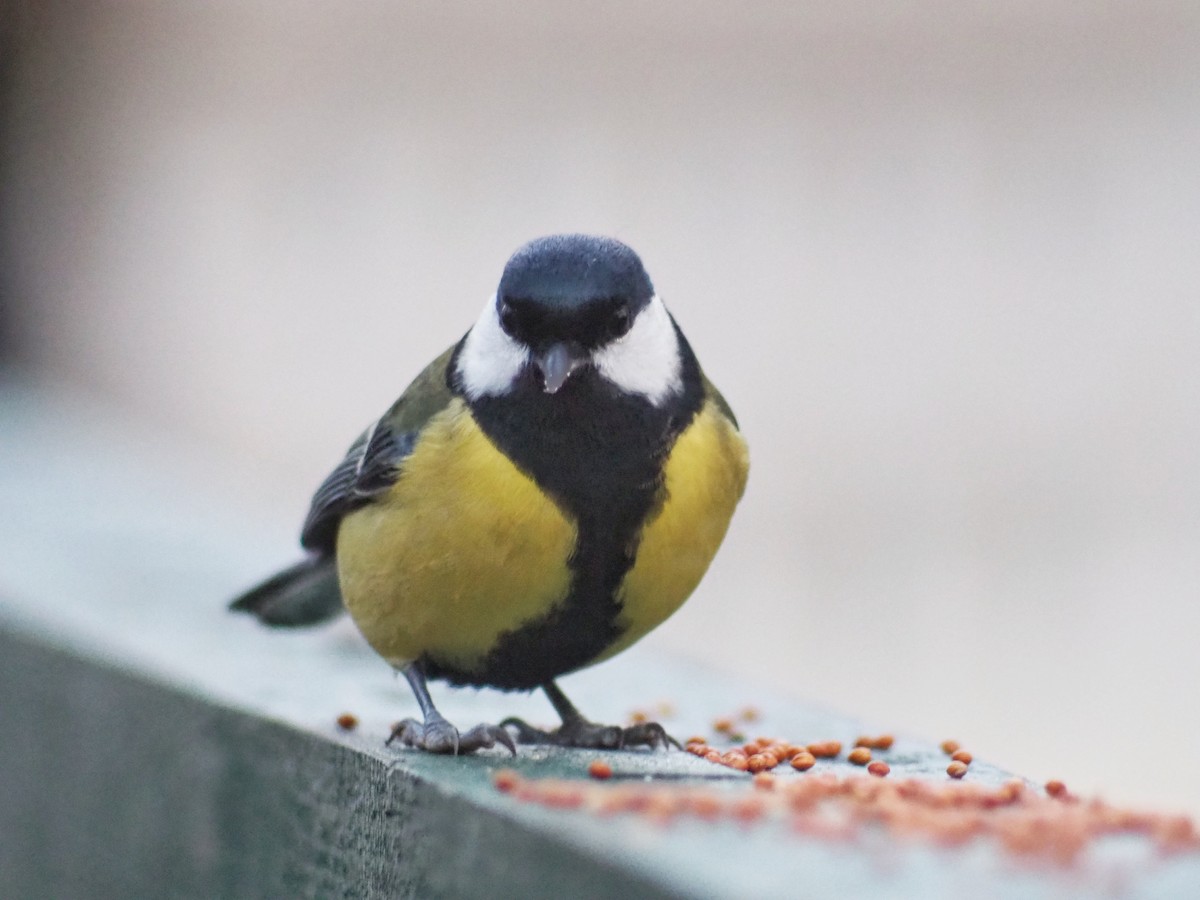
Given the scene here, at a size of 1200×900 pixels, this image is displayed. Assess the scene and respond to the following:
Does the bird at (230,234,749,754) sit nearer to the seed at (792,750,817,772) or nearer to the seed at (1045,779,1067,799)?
the seed at (792,750,817,772)

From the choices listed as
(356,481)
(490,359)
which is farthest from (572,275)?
(356,481)

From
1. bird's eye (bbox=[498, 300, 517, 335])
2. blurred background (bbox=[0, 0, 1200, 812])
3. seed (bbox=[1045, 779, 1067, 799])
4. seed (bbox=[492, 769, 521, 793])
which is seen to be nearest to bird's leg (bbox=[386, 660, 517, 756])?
seed (bbox=[492, 769, 521, 793])

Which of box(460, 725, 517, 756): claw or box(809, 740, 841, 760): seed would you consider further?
box(809, 740, 841, 760): seed

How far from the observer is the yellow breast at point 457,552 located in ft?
7.58

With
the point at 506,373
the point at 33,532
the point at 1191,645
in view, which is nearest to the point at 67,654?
the point at 506,373

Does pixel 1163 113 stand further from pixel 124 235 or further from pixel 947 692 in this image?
pixel 124 235

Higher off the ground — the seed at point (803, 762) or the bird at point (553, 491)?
the bird at point (553, 491)

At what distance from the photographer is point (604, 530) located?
2318 millimetres

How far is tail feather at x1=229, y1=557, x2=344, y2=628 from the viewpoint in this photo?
3094 millimetres

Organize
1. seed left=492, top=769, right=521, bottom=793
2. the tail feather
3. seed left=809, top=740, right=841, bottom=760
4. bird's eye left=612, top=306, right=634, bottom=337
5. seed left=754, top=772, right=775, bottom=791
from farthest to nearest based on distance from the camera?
the tail feather → seed left=809, top=740, right=841, bottom=760 → bird's eye left=612, top=306, right=634, bottom=337 → seed left=754, top=772, right=775, bottom=791 → seed left=492, top=769, right=521, bottom=793

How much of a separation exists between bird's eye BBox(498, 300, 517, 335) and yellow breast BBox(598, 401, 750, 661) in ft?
0.91

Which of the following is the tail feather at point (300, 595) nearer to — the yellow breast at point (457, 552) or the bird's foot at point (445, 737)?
the yellow breast at point (457, 552)

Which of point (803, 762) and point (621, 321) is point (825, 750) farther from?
point (621, 321)

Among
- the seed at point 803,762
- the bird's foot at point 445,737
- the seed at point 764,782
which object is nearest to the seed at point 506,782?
the seed at point 764,782
